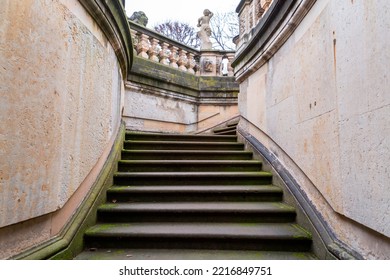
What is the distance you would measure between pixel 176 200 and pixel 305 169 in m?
1.20

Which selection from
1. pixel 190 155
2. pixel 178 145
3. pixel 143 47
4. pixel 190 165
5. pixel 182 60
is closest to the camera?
pixel 190 165

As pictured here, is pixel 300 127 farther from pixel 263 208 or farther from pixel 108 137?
pixel 108 137

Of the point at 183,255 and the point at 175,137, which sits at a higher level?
the point at 175,137

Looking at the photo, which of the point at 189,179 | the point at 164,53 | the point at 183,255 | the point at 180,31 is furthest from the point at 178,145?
the point at 180,31

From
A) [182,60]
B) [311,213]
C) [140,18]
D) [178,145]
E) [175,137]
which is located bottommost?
[311,213]

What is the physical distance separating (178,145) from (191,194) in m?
1.21

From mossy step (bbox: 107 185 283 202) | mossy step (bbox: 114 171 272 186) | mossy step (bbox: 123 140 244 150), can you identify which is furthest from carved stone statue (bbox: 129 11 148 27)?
mossy step (bbox: 107 185 283 202)

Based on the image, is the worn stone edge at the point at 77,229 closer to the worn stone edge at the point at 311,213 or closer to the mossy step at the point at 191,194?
the mossy step at the point at 191,194

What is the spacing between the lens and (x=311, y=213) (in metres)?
1.99

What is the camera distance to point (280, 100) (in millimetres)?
2662

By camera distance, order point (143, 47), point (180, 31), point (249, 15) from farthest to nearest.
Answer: point (180, 31)
point (143, 47)
point (249, 15)

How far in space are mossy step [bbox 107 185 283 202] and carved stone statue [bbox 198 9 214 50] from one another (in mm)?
5097

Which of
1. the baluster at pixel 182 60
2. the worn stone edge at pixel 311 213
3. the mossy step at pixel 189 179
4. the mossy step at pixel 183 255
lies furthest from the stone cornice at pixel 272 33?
the baluster at pixel 182 60

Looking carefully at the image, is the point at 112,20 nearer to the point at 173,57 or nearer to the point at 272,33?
the point at 272,33
